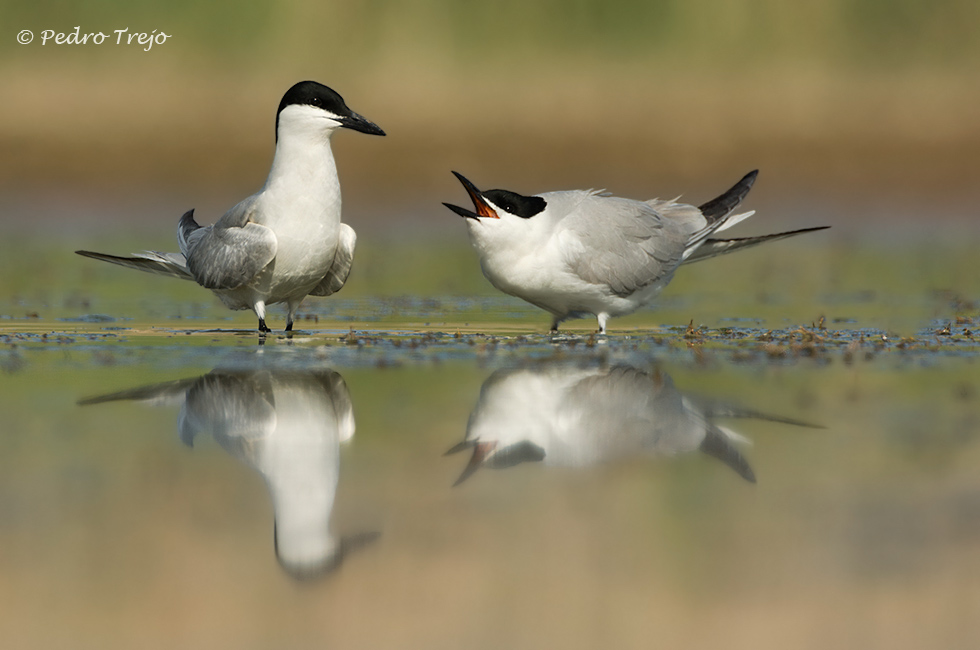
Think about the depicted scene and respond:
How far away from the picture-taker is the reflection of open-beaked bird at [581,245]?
25.4 ft

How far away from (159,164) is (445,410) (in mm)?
14829

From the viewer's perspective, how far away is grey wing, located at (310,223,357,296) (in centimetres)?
816

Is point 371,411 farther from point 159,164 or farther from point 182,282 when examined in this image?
point 159,164

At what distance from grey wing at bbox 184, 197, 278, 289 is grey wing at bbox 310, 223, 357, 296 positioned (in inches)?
23.0

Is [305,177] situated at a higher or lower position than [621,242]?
higher

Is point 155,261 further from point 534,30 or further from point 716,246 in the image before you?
point 534,30

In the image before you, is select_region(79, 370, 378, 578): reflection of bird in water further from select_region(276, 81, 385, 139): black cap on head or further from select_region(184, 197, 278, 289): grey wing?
select_region(276, 81, 385, 139): black cap on head

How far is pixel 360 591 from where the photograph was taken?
3455 mm

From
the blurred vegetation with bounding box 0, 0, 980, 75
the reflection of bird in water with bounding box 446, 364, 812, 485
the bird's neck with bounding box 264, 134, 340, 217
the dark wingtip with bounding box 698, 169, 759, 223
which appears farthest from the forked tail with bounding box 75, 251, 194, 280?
the blurred vegetation with bounding box 0, 0, 980, 75

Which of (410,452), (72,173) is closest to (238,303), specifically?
(410,452)

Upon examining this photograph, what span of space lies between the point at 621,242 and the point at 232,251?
235cm

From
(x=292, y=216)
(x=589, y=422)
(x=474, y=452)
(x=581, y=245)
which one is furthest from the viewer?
(x=581, y=245)

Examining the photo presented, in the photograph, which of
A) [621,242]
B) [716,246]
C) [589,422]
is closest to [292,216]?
[621,242]

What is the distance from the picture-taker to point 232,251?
777 centimetres
